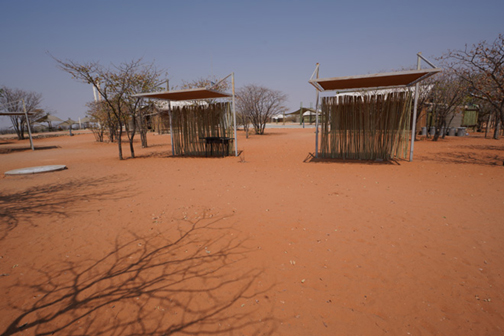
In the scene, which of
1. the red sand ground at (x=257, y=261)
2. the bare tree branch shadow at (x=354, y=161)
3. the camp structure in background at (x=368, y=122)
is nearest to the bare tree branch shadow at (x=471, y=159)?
the camp structure in background at (x=368, y=122)

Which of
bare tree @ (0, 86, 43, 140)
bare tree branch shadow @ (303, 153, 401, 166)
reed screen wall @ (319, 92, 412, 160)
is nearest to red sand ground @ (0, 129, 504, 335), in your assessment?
bare tree branch shadow @ (303, 153, 401, 166)

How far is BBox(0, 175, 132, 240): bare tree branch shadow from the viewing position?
13.8 ft

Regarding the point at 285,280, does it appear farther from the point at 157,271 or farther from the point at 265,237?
the point at 157,271

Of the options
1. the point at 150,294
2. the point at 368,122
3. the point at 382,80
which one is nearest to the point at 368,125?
the point at 368,122

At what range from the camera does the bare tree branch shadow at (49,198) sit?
4.21 meters

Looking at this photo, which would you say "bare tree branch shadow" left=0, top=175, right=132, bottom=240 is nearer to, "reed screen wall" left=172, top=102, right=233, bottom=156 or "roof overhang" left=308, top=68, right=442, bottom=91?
"reed screen wall" left=172, top=102, right=233, bottom=156

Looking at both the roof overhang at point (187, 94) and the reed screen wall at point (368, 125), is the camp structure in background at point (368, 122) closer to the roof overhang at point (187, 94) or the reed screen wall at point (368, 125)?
the reed screen wall at point (368, 125)

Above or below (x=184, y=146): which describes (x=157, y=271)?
below

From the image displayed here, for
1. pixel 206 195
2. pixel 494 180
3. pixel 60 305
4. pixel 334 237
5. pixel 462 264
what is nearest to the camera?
pixel 60 305

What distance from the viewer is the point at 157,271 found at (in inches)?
105

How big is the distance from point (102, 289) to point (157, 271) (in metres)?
0.52

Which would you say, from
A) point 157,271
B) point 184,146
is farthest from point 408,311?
point 184,146

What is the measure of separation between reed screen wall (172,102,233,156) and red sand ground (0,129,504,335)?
6034 mm

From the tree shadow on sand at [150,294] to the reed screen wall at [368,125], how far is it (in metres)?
7.14
